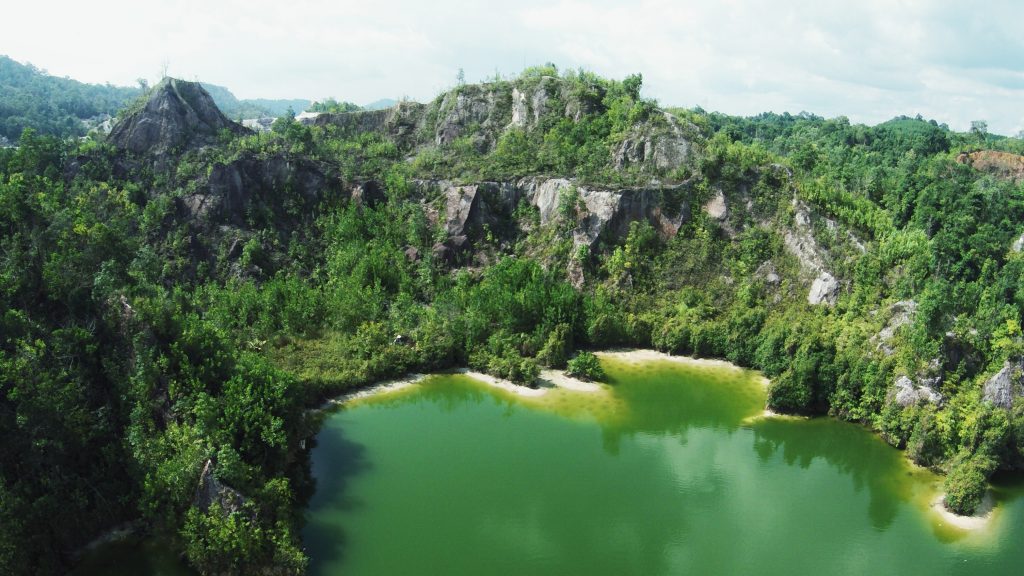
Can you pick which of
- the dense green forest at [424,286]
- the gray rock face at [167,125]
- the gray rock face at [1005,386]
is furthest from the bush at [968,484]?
the gray rock face at [167,125]

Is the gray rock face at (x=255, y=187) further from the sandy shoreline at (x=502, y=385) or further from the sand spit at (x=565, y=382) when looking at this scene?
the sand spit at (x=565, y=382)

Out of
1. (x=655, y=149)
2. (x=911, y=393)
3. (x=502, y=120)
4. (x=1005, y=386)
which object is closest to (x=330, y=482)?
(x=911, y=393)

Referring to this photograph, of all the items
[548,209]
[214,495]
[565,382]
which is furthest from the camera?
[548,209]

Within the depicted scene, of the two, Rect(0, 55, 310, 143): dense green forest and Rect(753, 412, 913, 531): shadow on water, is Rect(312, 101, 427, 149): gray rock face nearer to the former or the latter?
Rect(0, 55, 310, 143): dense green forest

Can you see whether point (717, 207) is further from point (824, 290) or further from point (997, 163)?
point (997, 163)

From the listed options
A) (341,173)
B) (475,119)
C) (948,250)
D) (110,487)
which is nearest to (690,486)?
(110,487)

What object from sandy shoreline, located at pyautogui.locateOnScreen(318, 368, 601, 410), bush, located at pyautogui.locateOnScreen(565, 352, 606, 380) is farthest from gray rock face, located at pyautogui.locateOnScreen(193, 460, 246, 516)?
bush, located at pyautogui.locateOnScreen(565, 352, 606, 380)

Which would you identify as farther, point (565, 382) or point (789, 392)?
point (565, 382)
